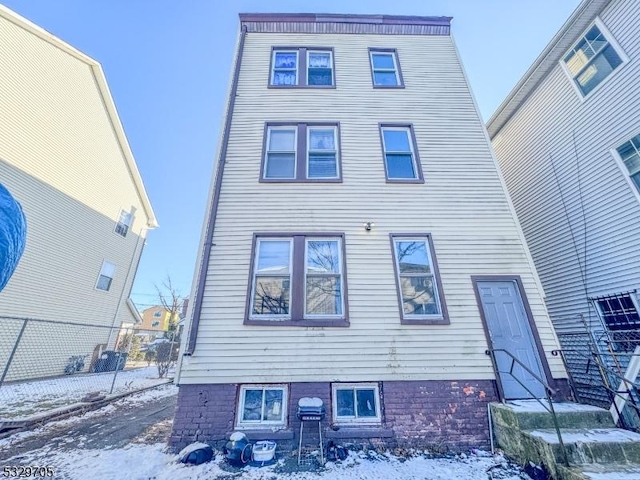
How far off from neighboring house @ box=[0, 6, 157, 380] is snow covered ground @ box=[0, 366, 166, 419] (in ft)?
3.97

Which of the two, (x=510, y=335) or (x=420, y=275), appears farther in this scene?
(x=420, y=275)

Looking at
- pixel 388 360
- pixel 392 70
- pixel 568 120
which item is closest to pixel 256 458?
pixel 388 360

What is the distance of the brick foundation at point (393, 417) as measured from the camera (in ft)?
14.5

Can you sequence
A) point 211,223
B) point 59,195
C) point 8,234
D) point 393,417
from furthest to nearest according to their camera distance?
point 59,195
point 211,223
point 393,417
point 8,234

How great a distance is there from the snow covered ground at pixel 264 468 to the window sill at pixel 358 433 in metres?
0.26

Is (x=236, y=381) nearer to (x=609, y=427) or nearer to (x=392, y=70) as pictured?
(x=609, y=427)

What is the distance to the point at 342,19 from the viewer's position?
876 cm

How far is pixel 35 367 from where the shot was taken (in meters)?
9.73

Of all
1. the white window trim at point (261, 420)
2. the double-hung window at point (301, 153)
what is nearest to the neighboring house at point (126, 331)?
the white window trim at point (261, 420)

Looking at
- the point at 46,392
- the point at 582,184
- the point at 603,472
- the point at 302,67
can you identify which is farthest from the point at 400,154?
the point at 46,392

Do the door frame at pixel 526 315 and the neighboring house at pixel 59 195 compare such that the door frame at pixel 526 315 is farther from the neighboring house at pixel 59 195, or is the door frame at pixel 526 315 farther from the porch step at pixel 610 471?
the neighboring house at pixel 59 195

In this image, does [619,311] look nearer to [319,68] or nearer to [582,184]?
[582,184]

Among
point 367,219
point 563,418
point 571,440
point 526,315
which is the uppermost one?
point 367,219

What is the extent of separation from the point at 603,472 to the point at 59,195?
53.1ft
